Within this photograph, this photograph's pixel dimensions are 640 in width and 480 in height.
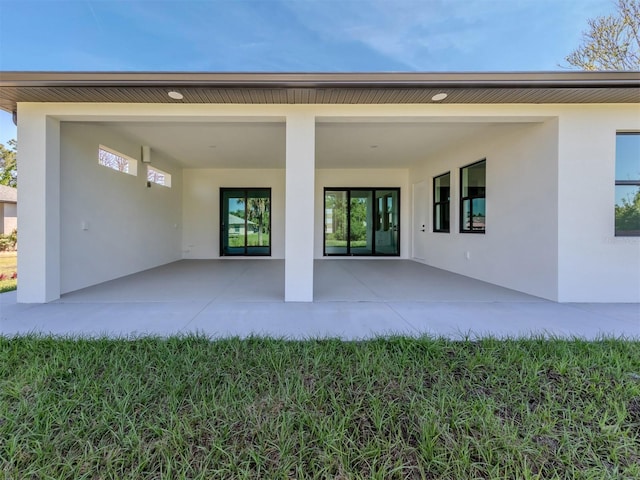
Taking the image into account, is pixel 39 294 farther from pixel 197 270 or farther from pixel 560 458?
pixel 560 458

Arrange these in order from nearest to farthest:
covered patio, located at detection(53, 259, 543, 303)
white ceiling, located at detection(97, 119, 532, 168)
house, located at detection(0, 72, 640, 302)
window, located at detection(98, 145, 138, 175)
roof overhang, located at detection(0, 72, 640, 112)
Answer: roof overhang, located at detection(0, 72, 640, 112) → house, located at detection(0, 72, 640, 302) → covered patio, located at detection(53, 259, 543, 303) → white ceiling, located at detection(97, 119, 532, 168) → window, located at detection(98, 145, 138, 175)

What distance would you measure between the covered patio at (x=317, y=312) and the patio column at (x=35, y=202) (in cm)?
33

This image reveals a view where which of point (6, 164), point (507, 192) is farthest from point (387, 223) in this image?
point (6, 164)

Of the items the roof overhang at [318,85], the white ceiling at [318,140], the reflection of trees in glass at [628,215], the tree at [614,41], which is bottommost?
the reflection of trees in glass at [628,215]

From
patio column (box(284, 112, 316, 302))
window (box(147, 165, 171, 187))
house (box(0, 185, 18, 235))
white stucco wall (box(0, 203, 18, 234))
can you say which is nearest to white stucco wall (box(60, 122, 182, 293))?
window (box(147, 165, 171, 187))

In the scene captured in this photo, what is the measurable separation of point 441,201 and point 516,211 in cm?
270

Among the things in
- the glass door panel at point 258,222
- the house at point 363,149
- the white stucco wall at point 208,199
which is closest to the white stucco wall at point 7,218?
the white stucco wall at point 208,199

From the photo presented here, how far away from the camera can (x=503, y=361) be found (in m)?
2.38

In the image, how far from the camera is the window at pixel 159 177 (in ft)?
25.8

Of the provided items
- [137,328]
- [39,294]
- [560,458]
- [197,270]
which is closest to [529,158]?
[560,458]

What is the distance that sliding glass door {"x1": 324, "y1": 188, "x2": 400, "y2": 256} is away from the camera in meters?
9.66

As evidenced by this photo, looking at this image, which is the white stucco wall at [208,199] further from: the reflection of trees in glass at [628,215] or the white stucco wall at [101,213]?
the reflection of trees in glass at [628,215]

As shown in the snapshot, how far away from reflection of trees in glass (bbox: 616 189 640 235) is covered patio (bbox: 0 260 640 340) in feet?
3.59

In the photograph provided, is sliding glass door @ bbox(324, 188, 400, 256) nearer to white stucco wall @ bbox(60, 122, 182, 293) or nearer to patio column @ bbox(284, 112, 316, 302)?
white stucco wall @ bbox(60, 122, 182, 293)
